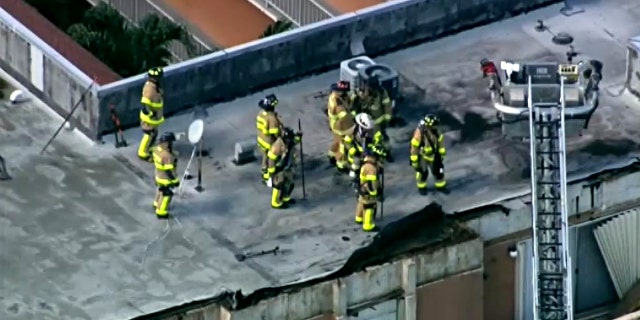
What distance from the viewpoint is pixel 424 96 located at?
172 feet

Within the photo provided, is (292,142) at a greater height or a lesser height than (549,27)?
lesser

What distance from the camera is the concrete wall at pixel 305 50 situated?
51.0 meters

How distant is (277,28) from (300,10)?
1.63 m

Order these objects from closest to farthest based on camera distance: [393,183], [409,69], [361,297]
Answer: [361,297], [393,183], [409,69]

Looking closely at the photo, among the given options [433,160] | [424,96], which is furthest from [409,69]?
[433,160]

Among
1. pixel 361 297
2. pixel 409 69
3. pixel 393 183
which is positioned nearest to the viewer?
pixel 361 297

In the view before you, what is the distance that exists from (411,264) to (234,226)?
330 centimetres

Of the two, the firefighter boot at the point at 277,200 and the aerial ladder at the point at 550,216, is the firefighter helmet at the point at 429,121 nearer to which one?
the aerial ladder at the point at 550,216

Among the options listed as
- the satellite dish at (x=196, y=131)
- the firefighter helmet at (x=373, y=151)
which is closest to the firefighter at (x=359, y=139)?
the firefighter helmet at (x=373, y=151)

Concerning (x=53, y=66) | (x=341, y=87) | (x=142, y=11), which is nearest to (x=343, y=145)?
(x=341, y=87)

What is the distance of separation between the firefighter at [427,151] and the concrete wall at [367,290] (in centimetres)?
230

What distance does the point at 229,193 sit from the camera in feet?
162

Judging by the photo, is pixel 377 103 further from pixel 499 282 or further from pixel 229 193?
pixel 499 282

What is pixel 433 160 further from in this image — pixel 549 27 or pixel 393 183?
pixel 549 27
